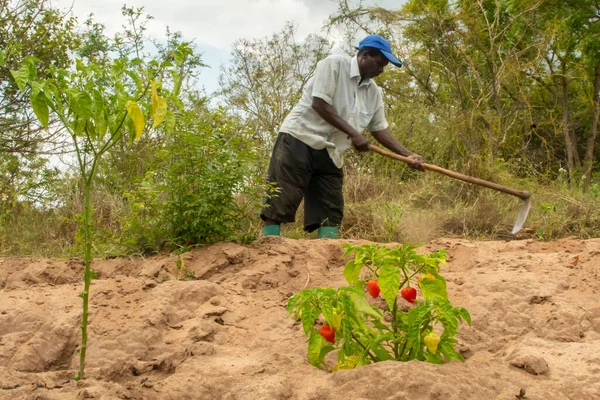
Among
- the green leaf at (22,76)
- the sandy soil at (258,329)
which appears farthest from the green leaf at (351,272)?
the green leaf at (22,76)

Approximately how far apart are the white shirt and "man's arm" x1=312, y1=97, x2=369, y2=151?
1.9 inches

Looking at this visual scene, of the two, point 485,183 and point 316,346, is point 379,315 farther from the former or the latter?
point 485,183

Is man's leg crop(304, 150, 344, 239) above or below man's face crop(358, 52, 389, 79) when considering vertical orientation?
below

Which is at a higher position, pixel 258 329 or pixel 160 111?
pixel 160 111

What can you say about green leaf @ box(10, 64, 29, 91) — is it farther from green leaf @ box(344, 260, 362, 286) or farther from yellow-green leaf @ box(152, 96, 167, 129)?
green leaf @ box(344, 260, 362, 286)

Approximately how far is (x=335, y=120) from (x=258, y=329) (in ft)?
7.54

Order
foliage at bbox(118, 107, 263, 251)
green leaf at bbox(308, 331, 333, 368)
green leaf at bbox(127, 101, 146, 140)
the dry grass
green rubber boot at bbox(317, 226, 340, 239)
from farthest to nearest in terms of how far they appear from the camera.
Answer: the dry grass < green rubber boot at bbox(317, 226, 340, 239) < foliage at bbox(118, 107, 263, 251) < green leaf at bbox(308, 331, 333, 368) < green leaf at bbox(127, 101, 146, 140)

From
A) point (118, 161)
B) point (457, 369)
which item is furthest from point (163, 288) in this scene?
point (118, 161)

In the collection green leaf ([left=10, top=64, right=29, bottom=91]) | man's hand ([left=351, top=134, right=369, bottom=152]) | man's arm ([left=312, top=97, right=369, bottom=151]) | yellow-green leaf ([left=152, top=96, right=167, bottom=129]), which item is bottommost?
yellow-green leaf ([left=152, top=96, right=167, bottom=129])

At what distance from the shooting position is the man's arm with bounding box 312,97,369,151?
487cm

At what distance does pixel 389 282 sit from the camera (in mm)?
2162

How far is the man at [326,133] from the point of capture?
4.89 m

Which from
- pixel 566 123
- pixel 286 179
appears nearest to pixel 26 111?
pixel 286 179

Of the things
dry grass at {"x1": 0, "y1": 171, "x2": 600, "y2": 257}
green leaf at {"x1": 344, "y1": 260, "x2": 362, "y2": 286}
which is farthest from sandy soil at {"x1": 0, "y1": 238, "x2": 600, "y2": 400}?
dry grass at {"x1": 0, "y1": 171, "x2": 600, "y2": 257}
